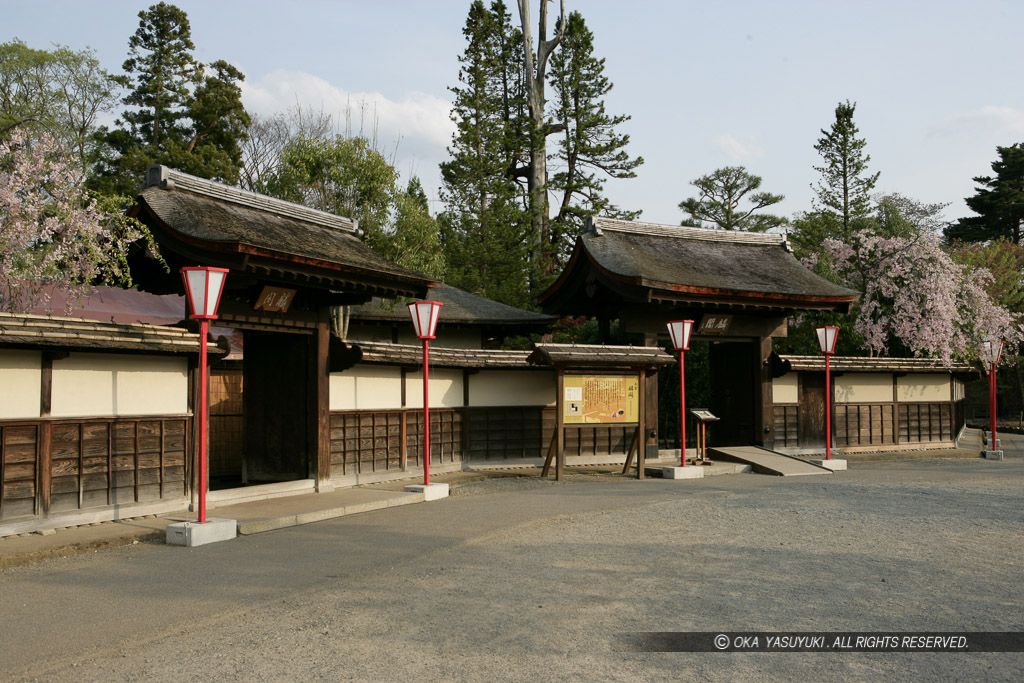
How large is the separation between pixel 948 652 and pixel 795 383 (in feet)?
46.6

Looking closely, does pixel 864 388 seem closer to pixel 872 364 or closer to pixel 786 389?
pixel 872 364

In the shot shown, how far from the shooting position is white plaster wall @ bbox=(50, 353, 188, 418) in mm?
9086

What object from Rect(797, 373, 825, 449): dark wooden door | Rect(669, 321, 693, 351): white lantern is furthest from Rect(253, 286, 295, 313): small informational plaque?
Rect(797, 373, 825, 449): dark wooden door

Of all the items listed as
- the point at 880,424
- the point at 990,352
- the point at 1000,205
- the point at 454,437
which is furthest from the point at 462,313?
the point at 1000,205

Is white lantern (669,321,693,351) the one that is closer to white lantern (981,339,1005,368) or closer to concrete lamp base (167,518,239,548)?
concrete lamp base (167,518,239,548)

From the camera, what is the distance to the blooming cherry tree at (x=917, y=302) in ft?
72.5

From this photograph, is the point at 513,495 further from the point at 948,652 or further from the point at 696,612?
the point at 948,652

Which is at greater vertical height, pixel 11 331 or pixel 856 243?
pixel 856 243

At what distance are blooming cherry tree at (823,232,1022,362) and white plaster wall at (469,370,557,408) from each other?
1179 cm

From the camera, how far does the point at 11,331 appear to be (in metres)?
8.12

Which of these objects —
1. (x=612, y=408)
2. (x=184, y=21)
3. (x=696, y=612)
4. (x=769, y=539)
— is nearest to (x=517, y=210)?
(x=612, y=408)

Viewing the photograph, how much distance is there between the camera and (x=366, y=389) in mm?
13625

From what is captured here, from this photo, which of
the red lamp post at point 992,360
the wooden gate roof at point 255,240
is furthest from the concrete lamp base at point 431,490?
the red lamp post at point 992,360

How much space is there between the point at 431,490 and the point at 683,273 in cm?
850
